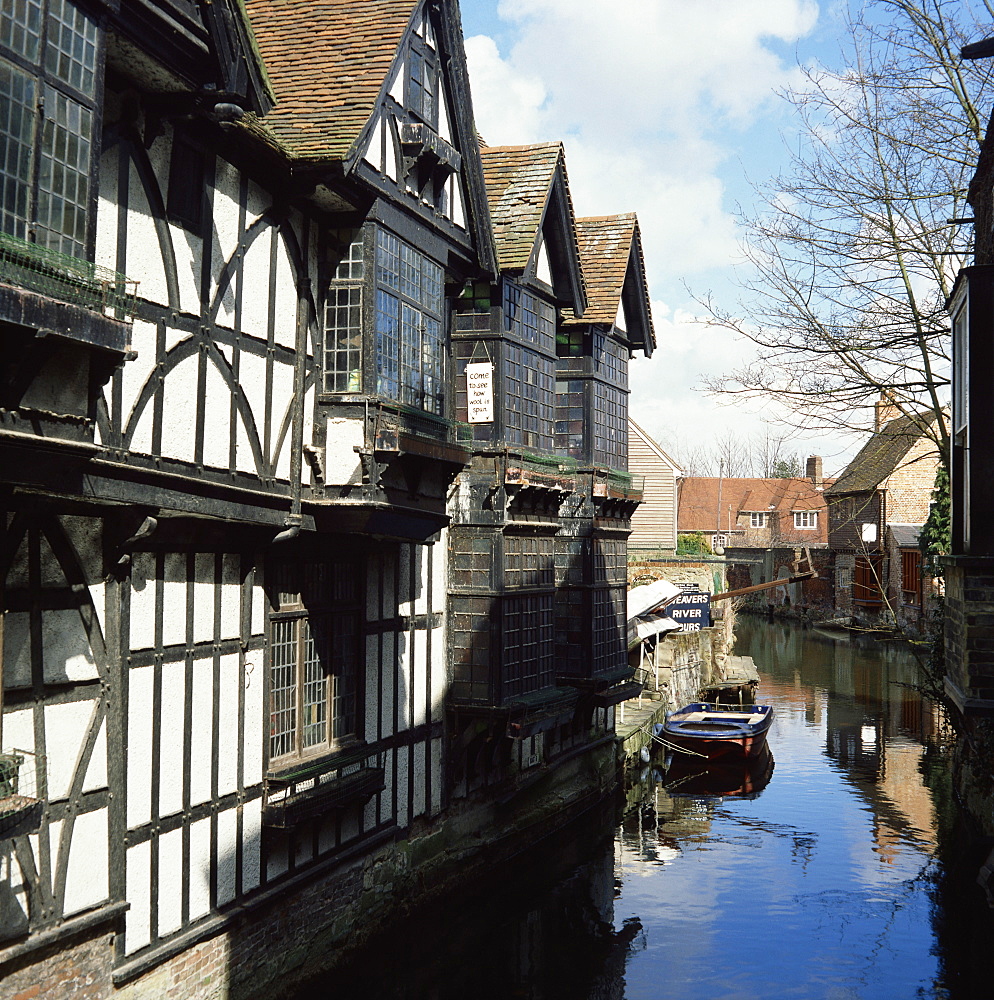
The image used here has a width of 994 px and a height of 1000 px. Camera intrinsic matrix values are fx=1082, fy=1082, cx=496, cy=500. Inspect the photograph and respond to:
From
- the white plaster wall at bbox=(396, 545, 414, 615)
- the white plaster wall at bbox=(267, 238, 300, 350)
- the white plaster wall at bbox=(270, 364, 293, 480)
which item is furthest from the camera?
the white plaster wall at bbox=(396, 545, 414, 615)

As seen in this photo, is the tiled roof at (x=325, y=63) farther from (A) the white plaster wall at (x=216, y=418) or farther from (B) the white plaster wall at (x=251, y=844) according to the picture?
(B) the white plaster wall at (x=251, y=844)

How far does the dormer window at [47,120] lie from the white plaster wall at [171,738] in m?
4.49

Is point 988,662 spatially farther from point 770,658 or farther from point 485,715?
point 770,658

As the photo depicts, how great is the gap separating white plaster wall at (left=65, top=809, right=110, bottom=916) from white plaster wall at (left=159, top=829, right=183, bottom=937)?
0.92m

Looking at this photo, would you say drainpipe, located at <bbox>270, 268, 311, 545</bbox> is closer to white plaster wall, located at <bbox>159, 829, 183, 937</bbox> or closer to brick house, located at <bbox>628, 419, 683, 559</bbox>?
white plaster wall, located at <bbox>159, 829, 183, 937</bbox>

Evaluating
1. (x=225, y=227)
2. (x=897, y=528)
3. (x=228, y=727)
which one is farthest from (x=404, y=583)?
(x=897, y=528)

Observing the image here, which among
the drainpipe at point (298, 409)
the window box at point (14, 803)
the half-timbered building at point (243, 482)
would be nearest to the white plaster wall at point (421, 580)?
the half-timbered building at point (243, 482)

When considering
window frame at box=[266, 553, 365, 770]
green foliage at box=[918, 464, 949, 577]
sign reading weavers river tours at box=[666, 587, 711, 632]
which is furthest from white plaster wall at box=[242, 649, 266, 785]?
sign reading weavers river tours at box=[666, 587, 711, 632]

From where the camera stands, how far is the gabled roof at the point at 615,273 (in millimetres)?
23672

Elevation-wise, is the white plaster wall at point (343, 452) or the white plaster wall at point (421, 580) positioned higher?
the white plaster wall at point (343, 452)

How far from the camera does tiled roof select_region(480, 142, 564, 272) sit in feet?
62.3

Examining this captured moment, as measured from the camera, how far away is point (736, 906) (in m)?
17.8

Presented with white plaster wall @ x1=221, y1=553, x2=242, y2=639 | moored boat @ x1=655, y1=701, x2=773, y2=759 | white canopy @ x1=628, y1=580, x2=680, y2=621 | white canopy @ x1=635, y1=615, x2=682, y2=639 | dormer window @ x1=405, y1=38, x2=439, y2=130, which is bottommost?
moored boat @ x1=655, y1=701, x2=773, y2=759

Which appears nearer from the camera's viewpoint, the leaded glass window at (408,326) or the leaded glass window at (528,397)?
the leaded glass window at (408,326)
